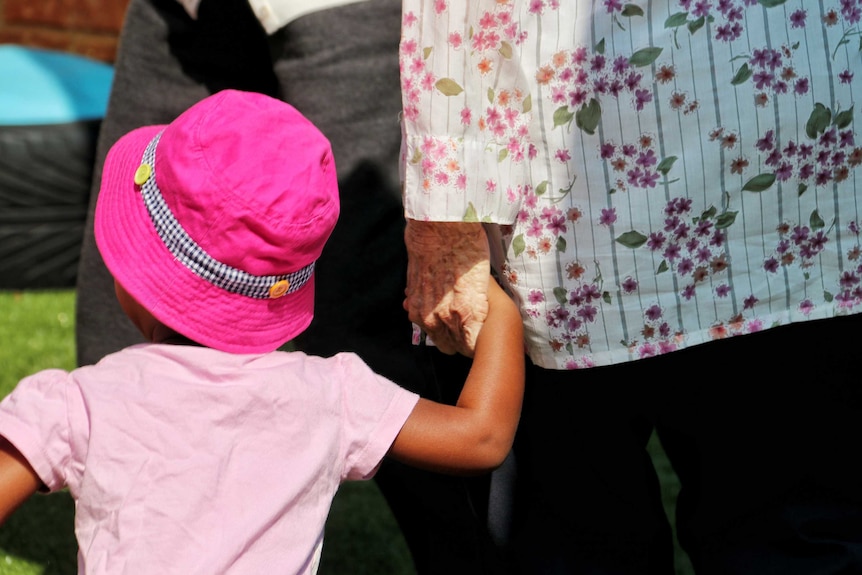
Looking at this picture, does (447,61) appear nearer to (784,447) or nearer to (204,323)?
(204,323)

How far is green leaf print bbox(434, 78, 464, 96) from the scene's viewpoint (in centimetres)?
153

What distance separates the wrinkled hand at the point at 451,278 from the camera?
5.36ft

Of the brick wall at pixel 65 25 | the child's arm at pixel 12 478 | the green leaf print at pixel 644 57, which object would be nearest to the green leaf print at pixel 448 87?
the green leaf print at pixel 644 57

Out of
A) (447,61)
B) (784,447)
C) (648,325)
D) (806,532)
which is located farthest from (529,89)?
(806,532)

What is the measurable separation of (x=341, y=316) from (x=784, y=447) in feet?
2.94

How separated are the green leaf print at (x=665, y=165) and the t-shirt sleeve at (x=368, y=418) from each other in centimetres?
47

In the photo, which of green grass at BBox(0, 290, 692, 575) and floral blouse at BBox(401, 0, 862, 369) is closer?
floral blouse at BBox(401, 0, 862, 369)

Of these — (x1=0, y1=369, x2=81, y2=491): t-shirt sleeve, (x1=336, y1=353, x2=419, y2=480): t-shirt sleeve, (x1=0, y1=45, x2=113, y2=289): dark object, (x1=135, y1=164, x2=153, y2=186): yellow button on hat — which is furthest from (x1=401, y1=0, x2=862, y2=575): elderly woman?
(x1=0, y1=45, x2=113, y2=289): dark object

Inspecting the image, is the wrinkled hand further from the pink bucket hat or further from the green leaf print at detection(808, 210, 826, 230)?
the green leaf print at detection(808, 210, 826, 230)

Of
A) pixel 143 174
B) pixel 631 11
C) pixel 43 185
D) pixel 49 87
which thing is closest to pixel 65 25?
pixel 49 87

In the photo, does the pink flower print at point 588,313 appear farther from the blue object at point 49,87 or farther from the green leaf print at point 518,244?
the blue object at point 49,87

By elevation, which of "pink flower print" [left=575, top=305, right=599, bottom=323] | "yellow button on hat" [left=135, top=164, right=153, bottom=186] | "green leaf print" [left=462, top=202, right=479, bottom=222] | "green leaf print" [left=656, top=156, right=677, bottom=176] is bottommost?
"pink flower print" [left=575, top=305, right=599, bottom=323]

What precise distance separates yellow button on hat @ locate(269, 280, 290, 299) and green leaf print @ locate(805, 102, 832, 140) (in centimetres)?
74

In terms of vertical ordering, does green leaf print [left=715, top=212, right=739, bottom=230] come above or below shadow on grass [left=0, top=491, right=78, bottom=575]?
above
